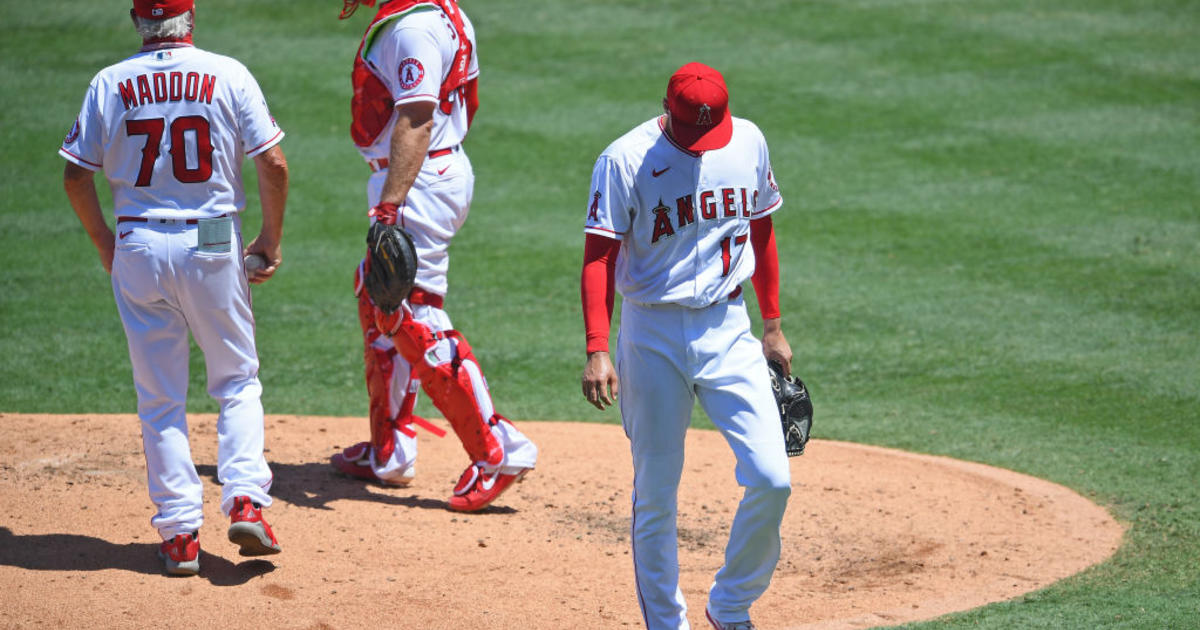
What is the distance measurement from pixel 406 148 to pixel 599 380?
5.54 ft

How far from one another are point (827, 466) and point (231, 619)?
310 cm

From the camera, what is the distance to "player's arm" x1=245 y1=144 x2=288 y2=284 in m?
4.53

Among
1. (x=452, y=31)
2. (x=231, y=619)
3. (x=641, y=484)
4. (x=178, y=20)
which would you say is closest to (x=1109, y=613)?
(x=641, y=484)

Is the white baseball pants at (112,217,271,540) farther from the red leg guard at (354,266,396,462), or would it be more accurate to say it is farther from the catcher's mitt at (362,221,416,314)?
the red leg guard at (354,266,396,462)

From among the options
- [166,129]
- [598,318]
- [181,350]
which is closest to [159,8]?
[166,129]

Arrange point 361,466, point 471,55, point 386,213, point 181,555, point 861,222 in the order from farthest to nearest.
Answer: point 861,222 → point 361,466 → point 471,55 → point 386,213 → point 181,555

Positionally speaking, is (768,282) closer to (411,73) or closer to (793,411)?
(793,411)

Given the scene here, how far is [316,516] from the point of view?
523cm

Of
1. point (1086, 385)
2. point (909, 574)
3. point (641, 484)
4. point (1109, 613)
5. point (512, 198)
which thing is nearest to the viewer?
point (641, 484)

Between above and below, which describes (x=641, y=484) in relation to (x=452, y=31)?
below

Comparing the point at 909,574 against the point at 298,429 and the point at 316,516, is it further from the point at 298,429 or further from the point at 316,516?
the point at 298,429

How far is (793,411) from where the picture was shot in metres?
4.16

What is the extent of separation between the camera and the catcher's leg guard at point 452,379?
5.33m

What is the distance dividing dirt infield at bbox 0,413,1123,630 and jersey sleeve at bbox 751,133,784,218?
4.55 feet
